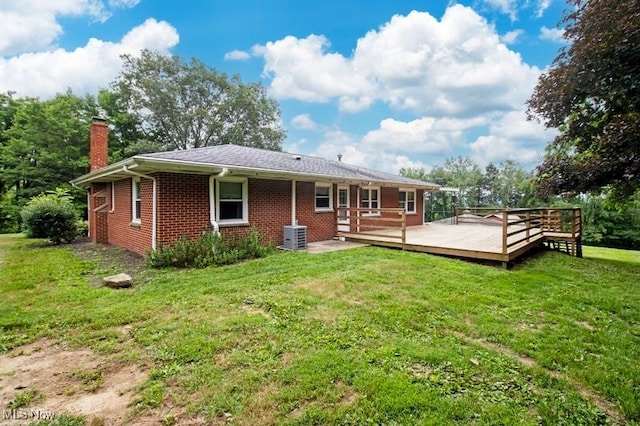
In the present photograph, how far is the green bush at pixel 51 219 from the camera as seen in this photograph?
10.6 m

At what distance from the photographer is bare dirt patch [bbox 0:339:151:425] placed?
2.37m

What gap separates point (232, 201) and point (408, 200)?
10041 millimetres

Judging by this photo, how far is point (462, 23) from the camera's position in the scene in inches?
429

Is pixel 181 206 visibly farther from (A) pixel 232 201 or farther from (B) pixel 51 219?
(B) pixel 51 219

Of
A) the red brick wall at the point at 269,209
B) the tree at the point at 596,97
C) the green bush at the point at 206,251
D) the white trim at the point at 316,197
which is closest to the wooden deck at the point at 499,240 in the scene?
the white trim at the point at 316,197

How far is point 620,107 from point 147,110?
28.3 m

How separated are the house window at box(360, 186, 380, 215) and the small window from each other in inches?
230

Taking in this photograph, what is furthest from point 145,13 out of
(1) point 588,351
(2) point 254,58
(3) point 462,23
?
(1) point 588,351

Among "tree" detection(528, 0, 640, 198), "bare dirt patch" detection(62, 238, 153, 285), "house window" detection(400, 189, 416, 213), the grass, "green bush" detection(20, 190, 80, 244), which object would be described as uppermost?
"tree" detection(528, 0, 640, 198)

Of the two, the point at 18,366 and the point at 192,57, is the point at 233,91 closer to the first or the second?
the point at 192,57

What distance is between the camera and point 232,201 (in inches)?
344

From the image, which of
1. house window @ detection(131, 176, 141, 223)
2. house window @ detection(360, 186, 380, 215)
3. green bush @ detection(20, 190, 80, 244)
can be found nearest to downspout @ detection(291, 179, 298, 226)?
house window @ detection(360, 186, 380, 215)

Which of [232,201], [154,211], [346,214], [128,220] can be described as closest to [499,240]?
[346,214]

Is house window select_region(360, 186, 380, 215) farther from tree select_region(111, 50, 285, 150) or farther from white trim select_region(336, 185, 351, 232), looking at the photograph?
tree select_region(111, 50, 285, 150)
